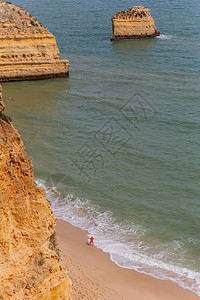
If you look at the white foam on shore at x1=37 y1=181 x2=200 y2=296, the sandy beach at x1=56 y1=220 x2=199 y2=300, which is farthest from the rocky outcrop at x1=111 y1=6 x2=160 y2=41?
the sandy beach at x1=56 y1=220 x2=199 y2=300

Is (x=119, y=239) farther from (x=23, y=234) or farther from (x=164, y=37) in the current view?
(x=164, y=37)

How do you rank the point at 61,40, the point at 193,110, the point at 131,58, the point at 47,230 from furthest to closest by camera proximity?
the point at 61,40 < the point at 131,58 < the point at 193,110 < the point at 47,230

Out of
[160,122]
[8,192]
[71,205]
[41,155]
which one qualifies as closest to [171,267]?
[71,205]

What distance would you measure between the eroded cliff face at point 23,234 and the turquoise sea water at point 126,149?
793 centimetres

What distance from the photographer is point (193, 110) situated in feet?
107

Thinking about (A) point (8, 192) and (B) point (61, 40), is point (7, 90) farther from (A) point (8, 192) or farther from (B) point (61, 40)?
(A) point (8, 192)

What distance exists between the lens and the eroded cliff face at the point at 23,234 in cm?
816

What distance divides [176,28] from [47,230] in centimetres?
6592

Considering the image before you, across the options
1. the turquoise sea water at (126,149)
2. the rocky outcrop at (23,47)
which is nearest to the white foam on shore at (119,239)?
the turquoise sea water at (126,149)

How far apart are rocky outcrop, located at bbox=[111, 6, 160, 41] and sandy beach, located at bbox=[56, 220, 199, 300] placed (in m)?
49.6

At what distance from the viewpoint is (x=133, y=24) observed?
2488 inches

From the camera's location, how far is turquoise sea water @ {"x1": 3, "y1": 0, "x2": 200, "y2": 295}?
59.2ft

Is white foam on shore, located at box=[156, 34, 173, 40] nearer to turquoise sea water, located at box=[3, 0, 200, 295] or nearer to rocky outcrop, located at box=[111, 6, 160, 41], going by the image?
rocky outcrop, located at box=[111, 6, 160, 41]

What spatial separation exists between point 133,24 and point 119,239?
5106cm
